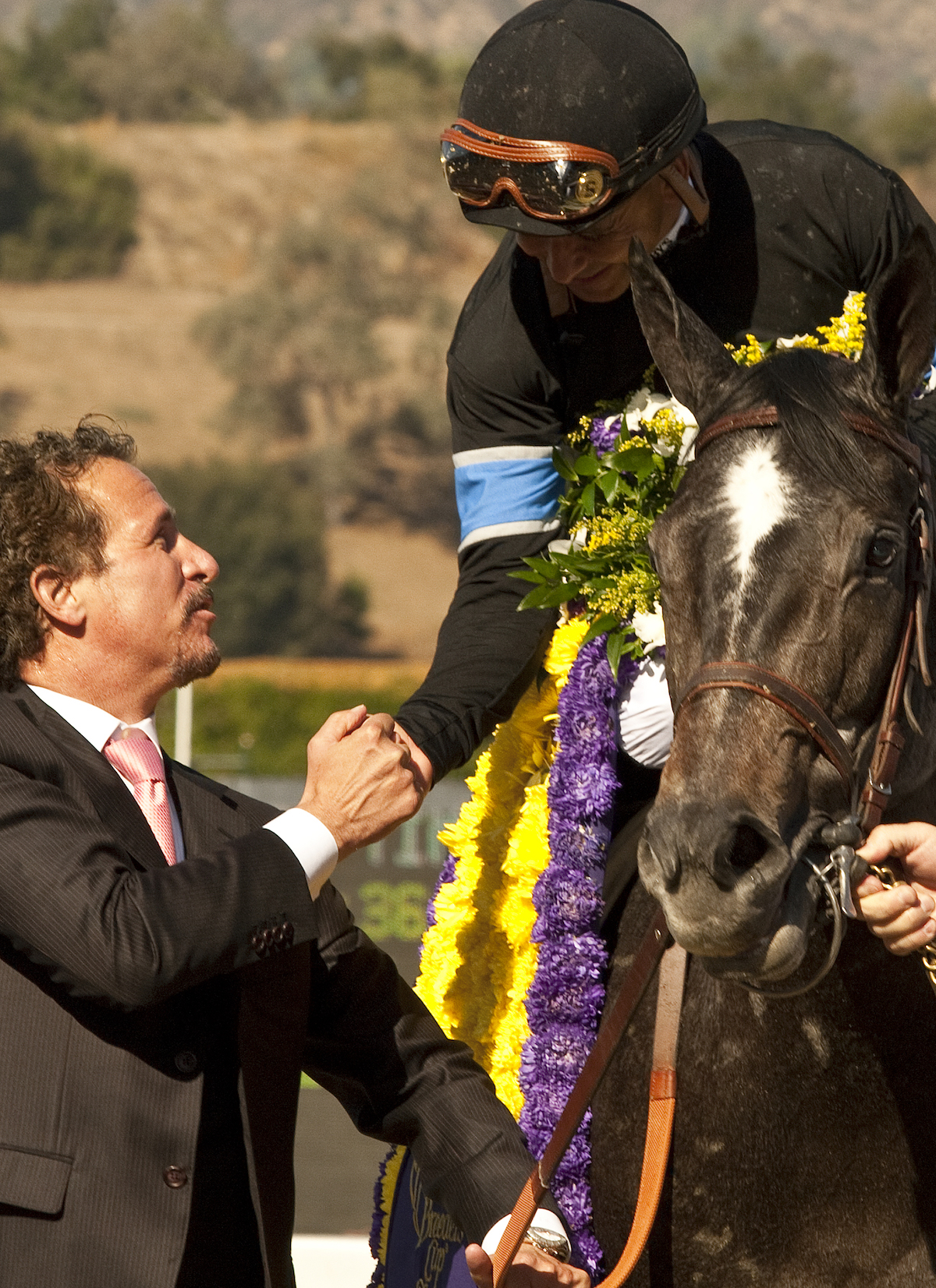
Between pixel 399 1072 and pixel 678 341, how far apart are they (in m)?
1.31

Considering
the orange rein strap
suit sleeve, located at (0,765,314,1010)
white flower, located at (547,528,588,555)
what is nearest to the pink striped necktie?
suit sleeve, located at (0,765,314,1010)

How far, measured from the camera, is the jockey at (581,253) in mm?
3264

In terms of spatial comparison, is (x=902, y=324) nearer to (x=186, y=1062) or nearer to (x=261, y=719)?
(x=186, y=1062)

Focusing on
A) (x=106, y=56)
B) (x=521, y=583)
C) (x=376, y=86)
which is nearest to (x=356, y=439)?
(x=376, y=86)

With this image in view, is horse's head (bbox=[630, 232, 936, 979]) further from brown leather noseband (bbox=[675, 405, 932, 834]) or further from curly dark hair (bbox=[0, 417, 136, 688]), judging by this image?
curly dark hair (bbox=[0, 417, 136, 688])

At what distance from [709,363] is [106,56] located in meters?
65.4

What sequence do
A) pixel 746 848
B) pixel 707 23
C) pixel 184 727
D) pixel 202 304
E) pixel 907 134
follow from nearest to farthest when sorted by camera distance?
pixel 746 848 < pixel 184 727 < pixel 202 304 < pixel 907 134 < pixel 707 23

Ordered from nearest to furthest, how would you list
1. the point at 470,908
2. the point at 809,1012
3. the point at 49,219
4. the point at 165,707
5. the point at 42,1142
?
the point at 42,1142
the point at 809,1012
the point at 470,908
the point at 165,707
the point at 49,219

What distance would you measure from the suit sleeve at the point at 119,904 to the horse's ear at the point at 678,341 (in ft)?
3.33

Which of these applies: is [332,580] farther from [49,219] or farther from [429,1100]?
[429,1100]

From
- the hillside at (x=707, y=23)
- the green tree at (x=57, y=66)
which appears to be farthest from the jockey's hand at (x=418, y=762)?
the hillside at (x=707, y=23)

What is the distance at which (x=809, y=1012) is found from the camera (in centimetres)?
277

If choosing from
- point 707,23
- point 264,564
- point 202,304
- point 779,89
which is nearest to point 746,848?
point 264,564

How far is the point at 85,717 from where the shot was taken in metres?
2.75
